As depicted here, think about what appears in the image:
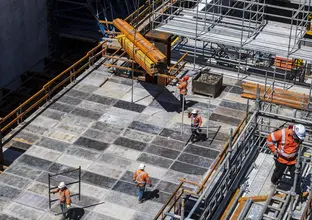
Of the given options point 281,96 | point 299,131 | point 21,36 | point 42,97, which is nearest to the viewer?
point 299,131

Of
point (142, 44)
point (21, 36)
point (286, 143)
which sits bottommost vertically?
point (21, 36)

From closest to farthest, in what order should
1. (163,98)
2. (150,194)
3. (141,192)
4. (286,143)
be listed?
(286,143)
(141,192)
(150,194)
(163,98)

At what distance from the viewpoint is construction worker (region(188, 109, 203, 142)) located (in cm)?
3488

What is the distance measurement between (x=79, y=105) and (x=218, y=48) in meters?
10.2

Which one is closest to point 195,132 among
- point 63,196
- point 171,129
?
point 171,129

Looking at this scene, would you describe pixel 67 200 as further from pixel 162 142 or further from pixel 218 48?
pixel 218 48

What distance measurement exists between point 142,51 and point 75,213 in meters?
10.7

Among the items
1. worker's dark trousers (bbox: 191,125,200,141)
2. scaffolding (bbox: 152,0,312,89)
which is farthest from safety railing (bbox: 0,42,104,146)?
worker's dark trousers (bbox: 191,125,200,141)

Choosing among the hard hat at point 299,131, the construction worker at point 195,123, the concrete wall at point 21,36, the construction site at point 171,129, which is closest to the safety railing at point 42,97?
the construction site at point 171,129

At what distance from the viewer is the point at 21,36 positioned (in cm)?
4741

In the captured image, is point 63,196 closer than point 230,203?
Yes

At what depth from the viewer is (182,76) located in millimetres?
41000

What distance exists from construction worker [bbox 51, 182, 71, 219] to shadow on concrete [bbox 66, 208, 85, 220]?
1.40 ft

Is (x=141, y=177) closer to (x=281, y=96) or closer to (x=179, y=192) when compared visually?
(x=179, y=192)
